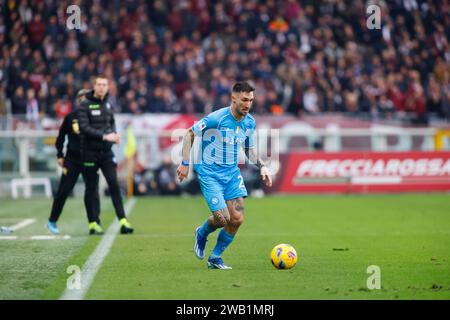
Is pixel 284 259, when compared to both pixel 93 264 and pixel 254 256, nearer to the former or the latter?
pixel 254 256

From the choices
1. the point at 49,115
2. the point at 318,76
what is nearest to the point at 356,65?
the point at 318,76

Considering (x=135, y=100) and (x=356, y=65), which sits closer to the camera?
(x=135, y=100)

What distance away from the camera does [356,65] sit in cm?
2891

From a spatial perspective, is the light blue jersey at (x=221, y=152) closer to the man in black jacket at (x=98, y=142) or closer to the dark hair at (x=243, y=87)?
the dark hair at (x=243, y=87)

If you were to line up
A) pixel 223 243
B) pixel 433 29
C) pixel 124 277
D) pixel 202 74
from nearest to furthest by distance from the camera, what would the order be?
1. pixel 124 277
2. pixel 223 243
3. pixel 202 74
4. pixel 433 29

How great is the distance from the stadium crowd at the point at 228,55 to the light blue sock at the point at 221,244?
1550cm

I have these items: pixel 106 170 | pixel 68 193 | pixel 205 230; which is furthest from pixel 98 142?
pixel 205 230

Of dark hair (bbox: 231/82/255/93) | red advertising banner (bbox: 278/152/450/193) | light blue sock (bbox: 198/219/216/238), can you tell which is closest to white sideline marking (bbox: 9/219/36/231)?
light blue sock (bbox: 198/219/216/238)

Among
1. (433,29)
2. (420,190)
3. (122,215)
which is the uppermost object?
(433,29)

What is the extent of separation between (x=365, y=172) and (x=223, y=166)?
15546 mm

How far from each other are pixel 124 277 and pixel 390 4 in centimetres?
2373

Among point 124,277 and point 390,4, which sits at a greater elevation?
point 390,4

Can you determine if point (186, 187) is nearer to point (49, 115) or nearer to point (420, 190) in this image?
point (49, 115)

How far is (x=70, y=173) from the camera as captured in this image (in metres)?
13.8
